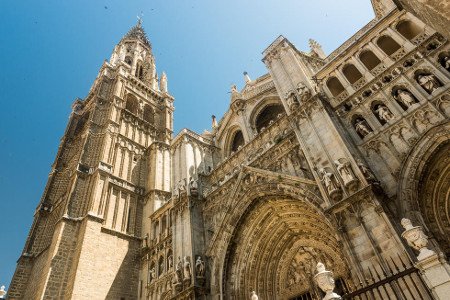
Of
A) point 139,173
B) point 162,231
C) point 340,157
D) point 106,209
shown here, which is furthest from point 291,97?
point 139,173

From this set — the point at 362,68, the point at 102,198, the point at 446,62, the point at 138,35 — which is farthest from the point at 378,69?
the point at 138,35

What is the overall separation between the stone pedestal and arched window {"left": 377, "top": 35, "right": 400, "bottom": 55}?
1031 centimetres

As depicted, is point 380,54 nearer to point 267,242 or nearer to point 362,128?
point 362,128

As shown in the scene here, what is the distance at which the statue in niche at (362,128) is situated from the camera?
11.6 m

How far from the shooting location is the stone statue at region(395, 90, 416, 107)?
1070 centimetres

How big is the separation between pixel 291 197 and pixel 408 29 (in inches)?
344

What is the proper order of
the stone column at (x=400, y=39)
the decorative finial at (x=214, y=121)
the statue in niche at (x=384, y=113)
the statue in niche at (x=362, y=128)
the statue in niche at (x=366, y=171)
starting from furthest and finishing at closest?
the decorative finial at (x=214, y=121) < the stone column at (x=400, y=39) < the statue in niche at (x=362, y=128) < the statue in niche at (x=384, y=113) < the statue in niche at (x=366, y=171)

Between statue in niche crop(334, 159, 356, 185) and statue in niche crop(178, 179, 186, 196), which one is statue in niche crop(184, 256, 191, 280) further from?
statue in niche crop(334, 159, 356, 185)

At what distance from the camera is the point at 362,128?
38.4ft

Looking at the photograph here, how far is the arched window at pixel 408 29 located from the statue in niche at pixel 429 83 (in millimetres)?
2903

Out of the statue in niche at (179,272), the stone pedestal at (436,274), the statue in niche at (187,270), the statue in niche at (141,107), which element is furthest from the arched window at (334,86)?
the statue in niche at (141,107)

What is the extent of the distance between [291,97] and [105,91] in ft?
78.3

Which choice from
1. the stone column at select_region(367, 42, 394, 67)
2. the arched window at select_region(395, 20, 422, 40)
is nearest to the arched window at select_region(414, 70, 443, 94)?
the stone column at select_region(367, 42, 394, 67)

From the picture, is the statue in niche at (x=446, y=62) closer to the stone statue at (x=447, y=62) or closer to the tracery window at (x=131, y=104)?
the stone statue at (x=447, y=62)
